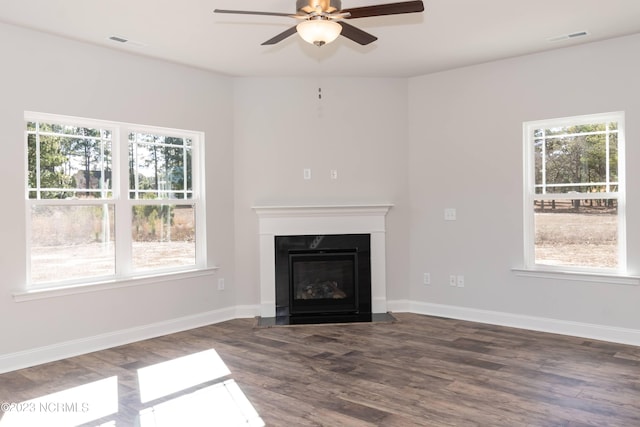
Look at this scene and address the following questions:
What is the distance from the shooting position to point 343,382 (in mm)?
3191

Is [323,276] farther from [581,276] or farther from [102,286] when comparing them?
[581,276]

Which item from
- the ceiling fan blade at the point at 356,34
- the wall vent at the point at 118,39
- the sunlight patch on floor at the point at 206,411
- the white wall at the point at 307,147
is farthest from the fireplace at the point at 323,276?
the ceiling fan blade at the point at 356,34

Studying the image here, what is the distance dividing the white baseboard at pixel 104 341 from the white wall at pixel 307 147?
44 centimetres

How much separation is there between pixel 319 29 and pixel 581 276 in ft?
10.9

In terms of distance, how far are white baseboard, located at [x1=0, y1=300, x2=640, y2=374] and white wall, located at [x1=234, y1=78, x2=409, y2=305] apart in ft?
0.96

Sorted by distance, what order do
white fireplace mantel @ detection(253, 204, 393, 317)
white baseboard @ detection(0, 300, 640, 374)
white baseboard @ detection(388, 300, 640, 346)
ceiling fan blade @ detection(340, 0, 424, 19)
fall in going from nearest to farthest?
ceiling fan blade @ detection(340, 0, 424, 19)
white baseboard @ detection(0, 300, 640, 374)
white baseboard @ detection(388, 300, 640, 346)
white fireplace mantel @ detection(253, 204, 393, 317)

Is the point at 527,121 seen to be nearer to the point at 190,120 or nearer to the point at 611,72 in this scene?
the point at 611,72

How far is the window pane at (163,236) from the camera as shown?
4.50 m

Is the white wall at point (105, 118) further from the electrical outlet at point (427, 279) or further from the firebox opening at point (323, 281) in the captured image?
the electrical outlet at point (427, 279)

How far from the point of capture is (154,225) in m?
4.61

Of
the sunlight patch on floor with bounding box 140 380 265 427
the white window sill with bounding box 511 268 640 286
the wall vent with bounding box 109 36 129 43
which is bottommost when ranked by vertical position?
the sunlight patch on floor with bounding box 140 380 265 427

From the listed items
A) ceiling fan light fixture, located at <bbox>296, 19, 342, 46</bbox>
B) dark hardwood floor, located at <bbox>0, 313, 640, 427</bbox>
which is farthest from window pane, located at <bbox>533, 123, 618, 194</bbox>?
ceiling fan light fixture, located at <bbox>296, 19, 342, 46</bbox>

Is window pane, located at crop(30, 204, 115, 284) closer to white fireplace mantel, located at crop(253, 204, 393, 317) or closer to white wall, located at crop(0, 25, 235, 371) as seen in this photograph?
white wall, located at crop(0, 25, 235, 371)

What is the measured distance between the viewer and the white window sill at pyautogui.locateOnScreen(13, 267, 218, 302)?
365 cm
